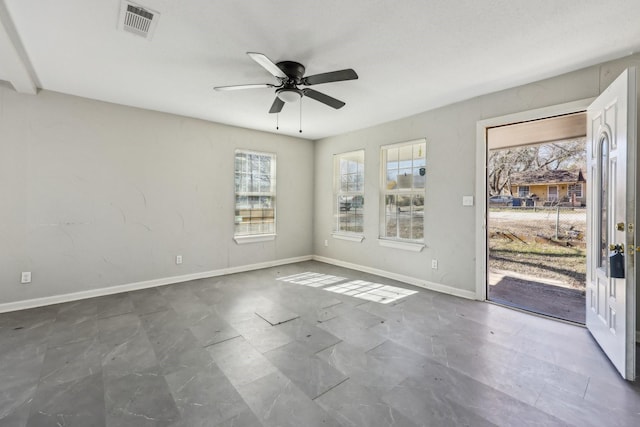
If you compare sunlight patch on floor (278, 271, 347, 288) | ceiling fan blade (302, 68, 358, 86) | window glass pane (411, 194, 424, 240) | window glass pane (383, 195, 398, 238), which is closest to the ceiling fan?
ceiling fan blade (302, 68, 358, 86)

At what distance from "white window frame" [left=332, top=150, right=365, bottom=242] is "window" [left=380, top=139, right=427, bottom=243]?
19.4 inches

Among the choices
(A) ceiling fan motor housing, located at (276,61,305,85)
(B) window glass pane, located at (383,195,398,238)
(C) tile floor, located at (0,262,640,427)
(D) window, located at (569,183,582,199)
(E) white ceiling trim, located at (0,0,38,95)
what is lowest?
(C) tile floor, located at (0,262,640,427)

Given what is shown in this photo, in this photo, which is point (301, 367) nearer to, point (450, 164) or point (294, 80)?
point (294, 80)

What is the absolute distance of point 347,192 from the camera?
5.42m

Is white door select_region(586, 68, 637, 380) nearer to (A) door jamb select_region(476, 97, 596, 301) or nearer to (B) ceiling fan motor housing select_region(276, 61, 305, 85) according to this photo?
(A) door jamb select_region(476, 97, 596, 301)

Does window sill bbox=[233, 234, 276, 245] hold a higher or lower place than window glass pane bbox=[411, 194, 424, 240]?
lower

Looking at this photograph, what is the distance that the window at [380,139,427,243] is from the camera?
4238 mm

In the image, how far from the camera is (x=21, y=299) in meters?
3.21

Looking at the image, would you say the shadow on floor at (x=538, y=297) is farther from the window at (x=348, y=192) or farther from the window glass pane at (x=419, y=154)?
the window at (x=348, y=192)

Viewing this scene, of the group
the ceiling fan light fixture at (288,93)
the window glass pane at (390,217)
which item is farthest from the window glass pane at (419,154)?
the ceiling fan light fixture at (288,93)

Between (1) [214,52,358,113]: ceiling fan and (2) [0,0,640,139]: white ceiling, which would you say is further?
(1) [214,52,358,113]: ceiling fan

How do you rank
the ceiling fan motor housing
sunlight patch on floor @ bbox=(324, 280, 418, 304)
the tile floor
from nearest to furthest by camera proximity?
1. the tile floor
2. the ceiling fan motor housing
3. sunlight patch on floor @ bbox=(324, 280, 418, 304)

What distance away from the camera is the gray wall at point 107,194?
3209mm

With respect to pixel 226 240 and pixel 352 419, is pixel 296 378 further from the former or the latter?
pixel 226 240
